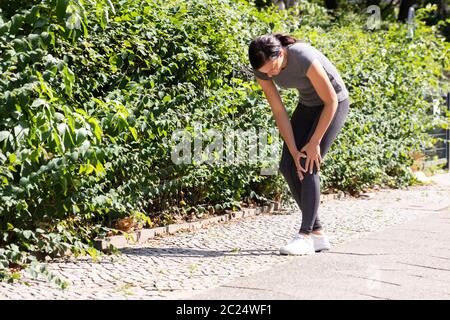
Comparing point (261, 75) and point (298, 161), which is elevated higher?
point (261, 75)

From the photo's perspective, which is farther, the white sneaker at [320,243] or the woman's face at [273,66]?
the white sneaker at [320,243]

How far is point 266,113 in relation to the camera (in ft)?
23.4

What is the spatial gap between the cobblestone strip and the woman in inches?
14.5

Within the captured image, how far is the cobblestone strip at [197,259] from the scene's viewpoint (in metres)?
4.19

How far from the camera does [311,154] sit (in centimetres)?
517

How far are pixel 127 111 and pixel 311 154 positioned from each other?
4.41 feet

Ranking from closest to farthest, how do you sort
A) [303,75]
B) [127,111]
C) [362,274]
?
[362,274]
[127,111]
[303,75]

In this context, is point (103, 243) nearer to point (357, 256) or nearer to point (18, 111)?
point (18, 111)

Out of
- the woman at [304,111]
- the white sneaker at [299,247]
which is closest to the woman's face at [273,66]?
the woman at [304,111]

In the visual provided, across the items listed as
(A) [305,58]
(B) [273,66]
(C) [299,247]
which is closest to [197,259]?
(C) [299,247]

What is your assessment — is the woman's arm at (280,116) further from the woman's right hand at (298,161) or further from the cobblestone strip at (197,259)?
the cobblestone strip at (197,259)

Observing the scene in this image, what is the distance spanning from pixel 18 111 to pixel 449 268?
2918mm

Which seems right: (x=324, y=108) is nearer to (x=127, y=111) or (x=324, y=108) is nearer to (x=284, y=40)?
(x=284, y=40)
